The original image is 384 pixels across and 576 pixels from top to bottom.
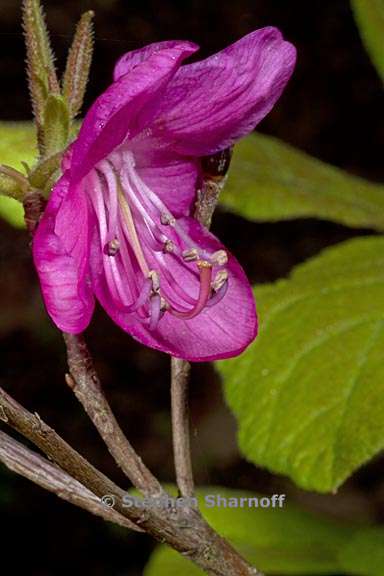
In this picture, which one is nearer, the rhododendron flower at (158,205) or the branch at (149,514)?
the branch at (149,514)

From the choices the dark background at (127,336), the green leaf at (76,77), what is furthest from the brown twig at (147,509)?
the dark background at (127,336)

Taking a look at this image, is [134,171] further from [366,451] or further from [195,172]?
[366,451]

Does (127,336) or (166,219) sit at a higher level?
(166,219)

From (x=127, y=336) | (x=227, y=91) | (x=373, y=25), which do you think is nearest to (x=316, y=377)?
(x=227, y=91)

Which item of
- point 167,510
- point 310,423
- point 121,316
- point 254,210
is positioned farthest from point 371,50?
point 167,510

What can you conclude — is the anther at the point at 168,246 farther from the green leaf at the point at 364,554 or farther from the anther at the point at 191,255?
the green leaf at the point at 364,554

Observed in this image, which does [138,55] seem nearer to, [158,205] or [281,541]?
[158,205]
